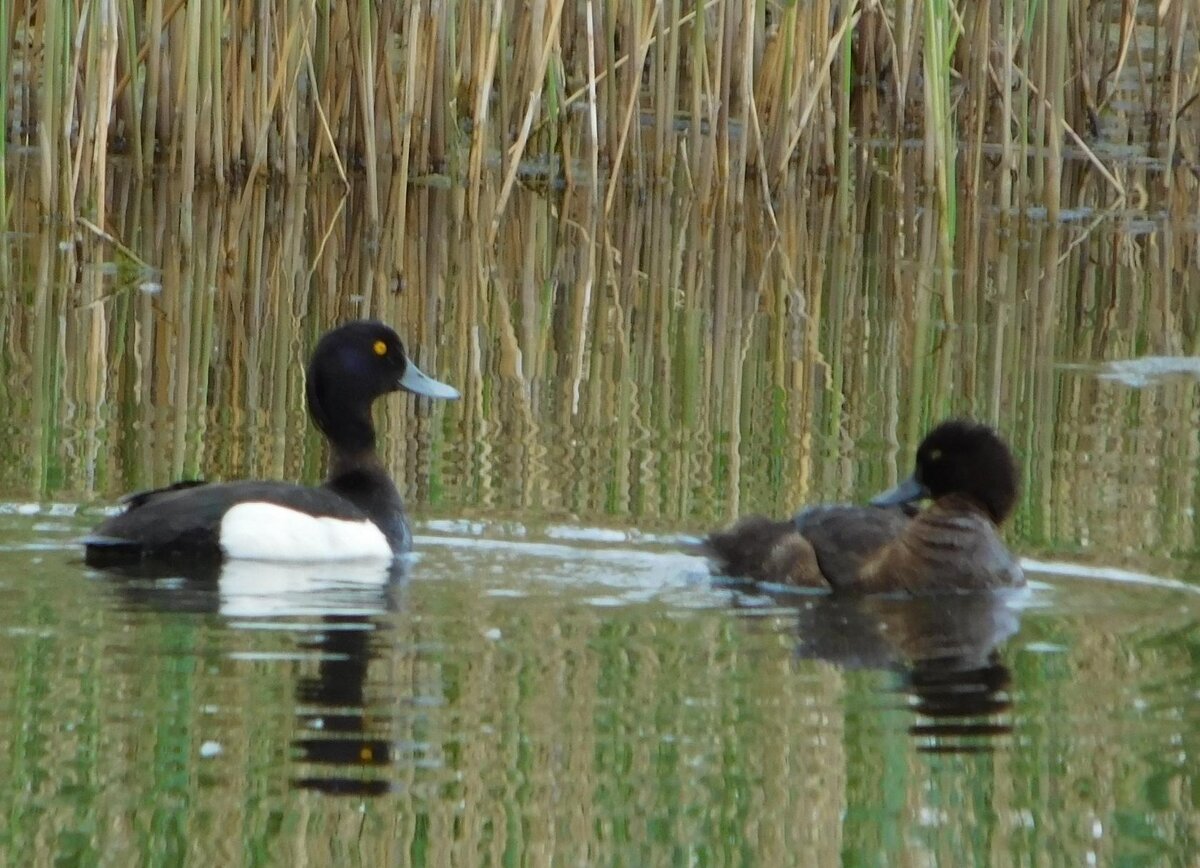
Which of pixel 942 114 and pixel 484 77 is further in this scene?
pixel 484 77

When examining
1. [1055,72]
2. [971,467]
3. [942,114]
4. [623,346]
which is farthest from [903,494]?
[1055,72]

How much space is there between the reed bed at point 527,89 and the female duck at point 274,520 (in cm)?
449

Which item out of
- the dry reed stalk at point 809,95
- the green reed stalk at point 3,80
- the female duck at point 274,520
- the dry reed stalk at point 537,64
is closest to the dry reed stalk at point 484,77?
the dry reed stalk at point 537,64

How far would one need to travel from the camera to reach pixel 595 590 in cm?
649

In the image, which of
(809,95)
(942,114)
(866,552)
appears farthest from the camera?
(809,95)

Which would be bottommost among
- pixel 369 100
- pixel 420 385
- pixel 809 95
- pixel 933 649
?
pixel 933 649

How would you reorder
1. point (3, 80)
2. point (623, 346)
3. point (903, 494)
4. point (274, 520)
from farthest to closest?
point (3, 80) < point (623, 346) < point (903, 494) < point (274, 520)

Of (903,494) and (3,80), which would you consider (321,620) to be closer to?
(903,494)

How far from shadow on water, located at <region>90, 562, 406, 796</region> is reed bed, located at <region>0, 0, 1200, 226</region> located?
17.0 feet

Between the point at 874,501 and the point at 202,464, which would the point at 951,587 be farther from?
the point at 202,464

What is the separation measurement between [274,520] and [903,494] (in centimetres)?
187

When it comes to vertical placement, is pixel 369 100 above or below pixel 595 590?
above

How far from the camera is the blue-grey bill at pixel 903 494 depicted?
7.29 metres

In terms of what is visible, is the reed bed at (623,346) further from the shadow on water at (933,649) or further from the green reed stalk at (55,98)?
the shadow on water at (933,649)
